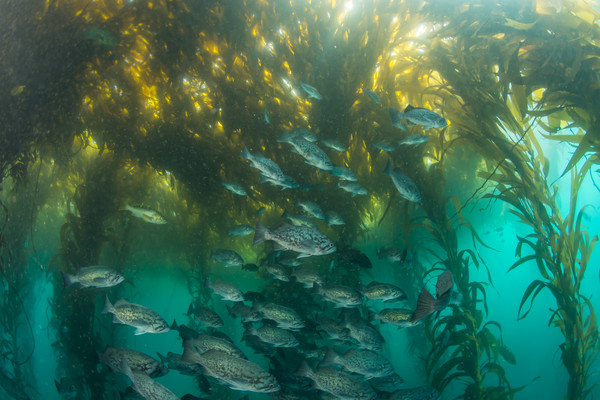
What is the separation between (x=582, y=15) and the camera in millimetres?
4469

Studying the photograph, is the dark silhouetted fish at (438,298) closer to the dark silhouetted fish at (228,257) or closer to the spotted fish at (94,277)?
the dark silhouetted fish at (228,257)

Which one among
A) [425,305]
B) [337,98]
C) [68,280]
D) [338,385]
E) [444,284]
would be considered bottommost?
[338,385]

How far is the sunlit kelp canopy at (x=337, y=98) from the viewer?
4527 millimetres

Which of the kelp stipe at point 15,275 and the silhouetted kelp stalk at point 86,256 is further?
the kelp stipe at point 15,275

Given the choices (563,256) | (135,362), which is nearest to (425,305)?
(563,256)

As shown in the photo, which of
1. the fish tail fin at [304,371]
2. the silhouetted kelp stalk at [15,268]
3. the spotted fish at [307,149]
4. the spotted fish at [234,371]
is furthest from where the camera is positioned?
the silhouetted kelp stalk at [15,268]

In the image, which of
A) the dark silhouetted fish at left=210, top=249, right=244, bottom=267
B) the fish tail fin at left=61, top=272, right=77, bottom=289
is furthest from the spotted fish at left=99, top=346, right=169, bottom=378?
the dark silhouetted fish at left=210, top=249, right=244, bottom=267

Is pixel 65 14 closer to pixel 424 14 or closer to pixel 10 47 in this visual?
pixel 10 47

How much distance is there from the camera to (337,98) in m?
6.11

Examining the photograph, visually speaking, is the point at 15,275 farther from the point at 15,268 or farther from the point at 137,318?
the point at 137,318

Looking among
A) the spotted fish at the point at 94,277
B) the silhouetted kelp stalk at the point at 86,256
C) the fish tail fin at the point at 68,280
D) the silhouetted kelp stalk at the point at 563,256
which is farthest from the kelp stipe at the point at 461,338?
the silhouetted kelp stalk at the point at 86,256

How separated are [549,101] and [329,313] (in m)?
8.90

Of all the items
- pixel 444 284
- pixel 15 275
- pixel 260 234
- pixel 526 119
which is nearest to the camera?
pixel 444 284

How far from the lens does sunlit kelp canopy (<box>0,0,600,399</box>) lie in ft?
14.9
